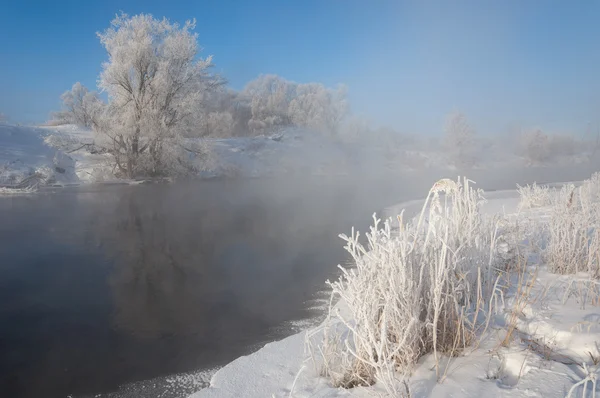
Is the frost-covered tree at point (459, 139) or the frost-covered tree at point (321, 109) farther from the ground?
the frost-covered tree at point (321, 109)

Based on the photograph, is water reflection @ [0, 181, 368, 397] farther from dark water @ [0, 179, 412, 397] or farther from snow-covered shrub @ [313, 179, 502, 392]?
snow-covered shrub @ [313, 179, 502, 392]

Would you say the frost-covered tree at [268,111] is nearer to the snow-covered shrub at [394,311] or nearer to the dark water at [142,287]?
the dark water at [142,287]

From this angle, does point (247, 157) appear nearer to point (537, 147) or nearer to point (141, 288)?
point (141, 288)

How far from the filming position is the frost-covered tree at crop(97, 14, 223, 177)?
63.8 ft

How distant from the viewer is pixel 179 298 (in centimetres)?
462

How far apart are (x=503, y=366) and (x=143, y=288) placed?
4.35 m

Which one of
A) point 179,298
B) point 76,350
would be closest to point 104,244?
point 179,298

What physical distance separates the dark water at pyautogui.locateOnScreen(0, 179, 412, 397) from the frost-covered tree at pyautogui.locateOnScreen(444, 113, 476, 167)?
35861mm

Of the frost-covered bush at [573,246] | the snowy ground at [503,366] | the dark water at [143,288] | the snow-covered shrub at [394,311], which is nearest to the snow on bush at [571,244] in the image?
the frost-covered bush at [573,246]

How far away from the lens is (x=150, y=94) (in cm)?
2031

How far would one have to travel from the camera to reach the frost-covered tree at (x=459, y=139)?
42.6 meters

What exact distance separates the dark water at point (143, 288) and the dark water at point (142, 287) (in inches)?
0.6

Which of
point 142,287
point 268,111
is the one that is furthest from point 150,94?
point 268,111

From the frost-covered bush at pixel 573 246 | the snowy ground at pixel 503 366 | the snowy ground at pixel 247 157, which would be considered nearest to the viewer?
the snowy ground at pixel 503 366
